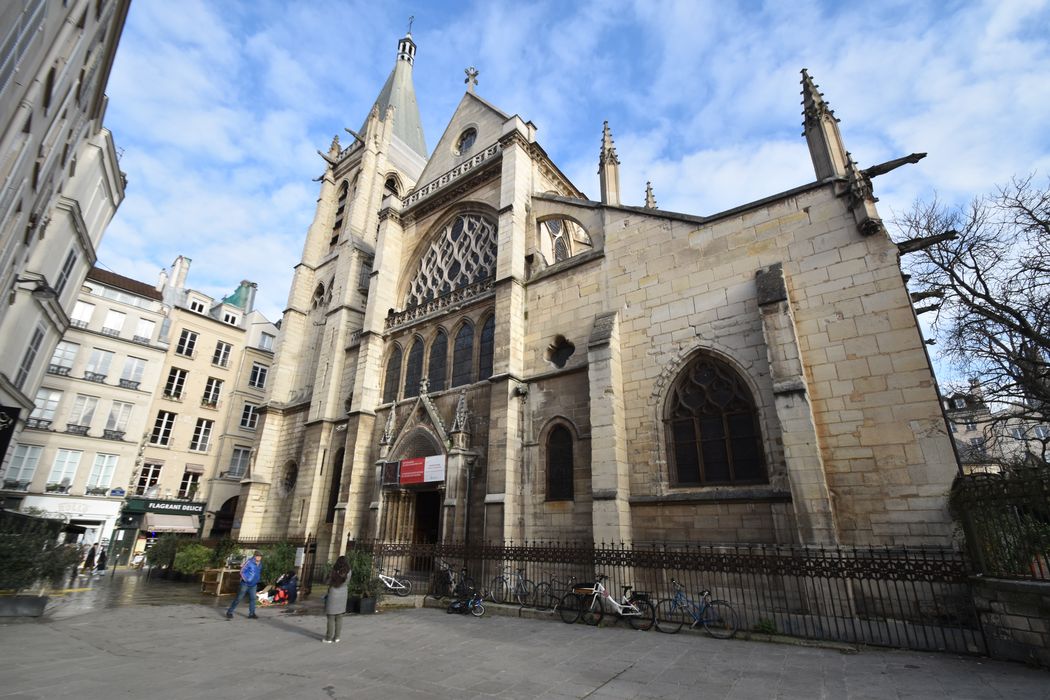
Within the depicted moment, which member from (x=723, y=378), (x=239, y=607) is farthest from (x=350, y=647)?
(x=723, y=378)

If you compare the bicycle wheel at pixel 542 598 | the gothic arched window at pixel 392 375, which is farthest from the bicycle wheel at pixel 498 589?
the gothic arched window at pixel 392 375

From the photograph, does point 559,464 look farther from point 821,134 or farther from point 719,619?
point 821,134

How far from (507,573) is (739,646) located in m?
5.27

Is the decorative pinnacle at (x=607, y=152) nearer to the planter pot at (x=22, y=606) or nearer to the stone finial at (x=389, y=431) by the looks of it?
the stone finial at (x=389, y=431)

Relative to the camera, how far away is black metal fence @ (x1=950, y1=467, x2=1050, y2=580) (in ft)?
17.3

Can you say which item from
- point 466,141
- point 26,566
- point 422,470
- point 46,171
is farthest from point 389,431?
point 466,141

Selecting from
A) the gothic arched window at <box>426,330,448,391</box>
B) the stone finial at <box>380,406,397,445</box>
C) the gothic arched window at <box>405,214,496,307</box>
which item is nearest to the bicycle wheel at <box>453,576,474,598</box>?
the stone finial at <box>380,406,397,445</box>

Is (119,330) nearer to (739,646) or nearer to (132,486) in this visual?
(132,486)

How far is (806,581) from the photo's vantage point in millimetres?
7234

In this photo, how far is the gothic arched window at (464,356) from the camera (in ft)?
48.1

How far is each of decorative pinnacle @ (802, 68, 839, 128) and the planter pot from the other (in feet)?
56.9

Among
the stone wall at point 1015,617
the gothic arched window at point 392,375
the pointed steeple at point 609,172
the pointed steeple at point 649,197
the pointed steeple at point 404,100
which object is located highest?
the pointed steeple at point 404,100

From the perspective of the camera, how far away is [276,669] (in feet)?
16.7

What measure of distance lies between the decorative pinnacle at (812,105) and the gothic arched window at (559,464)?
891 cm
